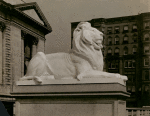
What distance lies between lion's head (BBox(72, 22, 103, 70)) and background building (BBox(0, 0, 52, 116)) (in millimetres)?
3786

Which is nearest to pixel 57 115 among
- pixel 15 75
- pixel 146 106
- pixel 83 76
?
pixel 83 76

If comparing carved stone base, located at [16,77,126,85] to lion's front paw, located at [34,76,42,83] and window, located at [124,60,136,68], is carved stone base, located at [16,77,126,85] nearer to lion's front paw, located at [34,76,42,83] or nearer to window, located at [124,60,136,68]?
lion's front paw, located at [34,76,42,83]

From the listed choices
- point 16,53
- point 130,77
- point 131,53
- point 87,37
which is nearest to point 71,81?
point 87,37

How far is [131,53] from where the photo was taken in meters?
11.0

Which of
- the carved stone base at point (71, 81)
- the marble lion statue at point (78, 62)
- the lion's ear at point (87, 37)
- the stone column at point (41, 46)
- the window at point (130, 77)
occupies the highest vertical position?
the stone column at point (41, 46)

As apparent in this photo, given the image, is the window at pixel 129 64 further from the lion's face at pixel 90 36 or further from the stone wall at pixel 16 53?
the lion's face at pixel 90 36

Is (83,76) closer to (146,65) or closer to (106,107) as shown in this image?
(106,107)

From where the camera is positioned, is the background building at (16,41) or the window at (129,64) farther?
the window at (129,64)

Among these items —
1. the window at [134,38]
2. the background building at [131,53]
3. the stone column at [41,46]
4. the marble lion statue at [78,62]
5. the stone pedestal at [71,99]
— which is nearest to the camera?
the stone pedestal at [71,99]

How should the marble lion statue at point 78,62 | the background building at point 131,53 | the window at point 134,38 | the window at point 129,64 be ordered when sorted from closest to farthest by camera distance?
the marble lion statue at point 78,62
the background building at point 131,53
the window at point 129,64
the window at point 134,38

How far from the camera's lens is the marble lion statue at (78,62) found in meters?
4.79

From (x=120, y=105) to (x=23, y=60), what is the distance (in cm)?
551

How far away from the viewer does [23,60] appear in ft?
30.7

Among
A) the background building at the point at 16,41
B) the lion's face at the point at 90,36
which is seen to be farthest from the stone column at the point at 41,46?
the lion's face at the point at 90,36
